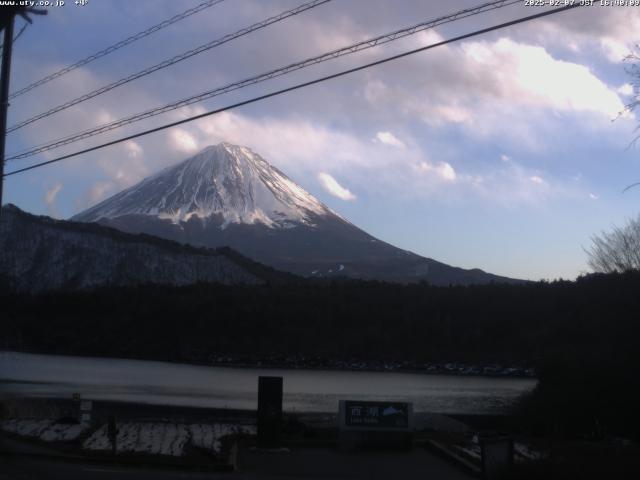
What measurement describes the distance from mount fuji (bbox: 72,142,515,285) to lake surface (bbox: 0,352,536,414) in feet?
296

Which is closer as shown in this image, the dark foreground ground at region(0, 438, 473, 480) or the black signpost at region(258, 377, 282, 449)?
the dark foreground ground at region(0, 438, 473, 480)

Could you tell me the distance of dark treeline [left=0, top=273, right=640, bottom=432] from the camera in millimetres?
86688

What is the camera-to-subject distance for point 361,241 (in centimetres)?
19100

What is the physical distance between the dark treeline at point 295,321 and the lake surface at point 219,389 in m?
12.2

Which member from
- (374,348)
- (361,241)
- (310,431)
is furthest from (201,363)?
(361,241)

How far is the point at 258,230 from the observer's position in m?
182

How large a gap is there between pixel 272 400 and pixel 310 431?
3.43m

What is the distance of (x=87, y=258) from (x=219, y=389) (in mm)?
68835

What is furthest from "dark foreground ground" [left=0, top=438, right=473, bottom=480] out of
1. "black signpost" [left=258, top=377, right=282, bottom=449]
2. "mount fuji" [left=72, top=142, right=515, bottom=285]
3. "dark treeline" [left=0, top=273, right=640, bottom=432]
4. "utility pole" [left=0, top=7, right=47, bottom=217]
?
"mount fuji" [left=72, top=142, right=515, bottom=285]

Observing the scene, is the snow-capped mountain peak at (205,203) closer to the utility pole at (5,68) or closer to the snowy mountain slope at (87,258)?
the snowy mountain slope at (87,258)

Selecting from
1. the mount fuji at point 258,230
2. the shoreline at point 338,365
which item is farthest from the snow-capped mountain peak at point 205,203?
the shoreline at point 338,365

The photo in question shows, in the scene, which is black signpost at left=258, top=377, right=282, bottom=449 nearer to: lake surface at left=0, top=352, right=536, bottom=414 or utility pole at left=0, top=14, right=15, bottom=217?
utility pole at left=0, top=14, right=15, bottom=217

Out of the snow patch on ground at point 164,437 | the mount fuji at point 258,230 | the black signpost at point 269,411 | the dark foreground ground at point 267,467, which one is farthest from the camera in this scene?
the mount fuji at point 258,230

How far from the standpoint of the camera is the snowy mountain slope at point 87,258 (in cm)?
10875
